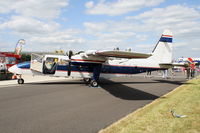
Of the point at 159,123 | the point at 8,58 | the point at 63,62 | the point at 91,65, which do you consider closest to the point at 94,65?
the point at 91,65

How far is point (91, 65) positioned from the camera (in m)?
15.4

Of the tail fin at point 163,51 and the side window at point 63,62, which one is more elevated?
the tail fin at point 163,51

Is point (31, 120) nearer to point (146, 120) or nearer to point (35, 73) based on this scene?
point (146, 120)

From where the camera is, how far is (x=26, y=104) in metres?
8.35

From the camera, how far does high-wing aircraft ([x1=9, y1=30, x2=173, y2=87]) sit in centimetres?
1506

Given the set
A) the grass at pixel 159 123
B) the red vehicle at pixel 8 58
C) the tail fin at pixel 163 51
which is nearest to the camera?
the grass at pixel 159 123

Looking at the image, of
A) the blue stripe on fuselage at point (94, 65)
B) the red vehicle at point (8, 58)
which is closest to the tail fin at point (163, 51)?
the blue stripe on fuselage at point (94, 65)

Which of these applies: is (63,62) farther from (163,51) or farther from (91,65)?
(163,51)

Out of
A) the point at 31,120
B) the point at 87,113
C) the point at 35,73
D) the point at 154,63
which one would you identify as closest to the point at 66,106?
the point at 87,113

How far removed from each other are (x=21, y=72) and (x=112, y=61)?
8472mm

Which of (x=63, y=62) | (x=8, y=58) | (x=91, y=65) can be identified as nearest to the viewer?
(x=91, y=65)

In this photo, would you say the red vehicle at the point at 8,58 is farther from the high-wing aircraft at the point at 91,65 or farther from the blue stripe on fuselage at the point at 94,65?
the blue stripe on fuselage at the point at 94,65

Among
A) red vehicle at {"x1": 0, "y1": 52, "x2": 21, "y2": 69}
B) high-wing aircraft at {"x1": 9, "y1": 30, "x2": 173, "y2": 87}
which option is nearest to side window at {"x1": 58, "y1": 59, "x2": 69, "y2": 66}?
high-wing aircraft at {"x1": 9, "y1": 30, "x2": 173, "y2": 87}

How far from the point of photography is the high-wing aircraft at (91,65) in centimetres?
1506
